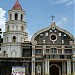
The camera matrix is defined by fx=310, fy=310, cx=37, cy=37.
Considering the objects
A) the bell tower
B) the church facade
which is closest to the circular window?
the church facade

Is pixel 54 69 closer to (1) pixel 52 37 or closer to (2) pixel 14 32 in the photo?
(1) pixel 52 37

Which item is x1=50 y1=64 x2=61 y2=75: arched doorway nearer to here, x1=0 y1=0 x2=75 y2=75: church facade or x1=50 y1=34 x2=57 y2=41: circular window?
x1=0 y1=0 x2=75 y2=75: church facade

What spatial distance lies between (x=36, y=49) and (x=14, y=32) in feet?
16.6

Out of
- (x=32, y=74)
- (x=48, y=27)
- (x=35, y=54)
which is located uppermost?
(x=48, y=27)

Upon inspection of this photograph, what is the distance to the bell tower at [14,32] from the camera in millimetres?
54875

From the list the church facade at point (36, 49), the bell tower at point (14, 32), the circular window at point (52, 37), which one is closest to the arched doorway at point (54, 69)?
the church facade at point (36, 49)

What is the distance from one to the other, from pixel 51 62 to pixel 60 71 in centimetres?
223

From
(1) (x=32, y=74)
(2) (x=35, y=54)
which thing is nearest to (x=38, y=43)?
(2) (x=35, y=54)

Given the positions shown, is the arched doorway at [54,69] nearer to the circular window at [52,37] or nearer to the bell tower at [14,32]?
the circular window at [52,37]

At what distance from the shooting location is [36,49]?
54.7 metres

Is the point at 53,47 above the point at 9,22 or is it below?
below

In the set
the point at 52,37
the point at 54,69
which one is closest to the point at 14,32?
the point at 52,37

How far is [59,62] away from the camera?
53281 mm

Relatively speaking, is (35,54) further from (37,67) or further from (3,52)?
(3,52)
